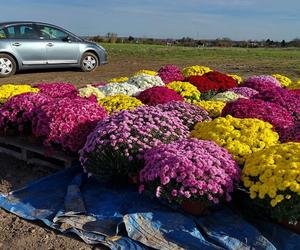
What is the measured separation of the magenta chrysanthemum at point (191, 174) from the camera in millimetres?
3973

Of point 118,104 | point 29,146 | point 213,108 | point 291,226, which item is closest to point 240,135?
point 291,226

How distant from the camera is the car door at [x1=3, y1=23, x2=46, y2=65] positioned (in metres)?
14.9

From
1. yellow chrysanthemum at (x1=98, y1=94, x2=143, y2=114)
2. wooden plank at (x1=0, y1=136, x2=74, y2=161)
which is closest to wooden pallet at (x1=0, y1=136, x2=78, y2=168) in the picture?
wooden plank at (x1=0, y1=136, x2=74, y2=161)

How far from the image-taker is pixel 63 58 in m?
16.0

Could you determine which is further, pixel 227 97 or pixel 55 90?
pixel 55 90

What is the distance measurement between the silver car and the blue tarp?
10.6 m

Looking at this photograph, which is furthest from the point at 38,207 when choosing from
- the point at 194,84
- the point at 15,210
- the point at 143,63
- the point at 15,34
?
the point at 143,63

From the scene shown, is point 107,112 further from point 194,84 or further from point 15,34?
point 15,34

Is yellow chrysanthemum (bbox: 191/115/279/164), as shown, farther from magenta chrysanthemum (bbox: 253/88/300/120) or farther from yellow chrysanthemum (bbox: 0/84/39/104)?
yellow chrysanthemum (bbox: 0/84/39/104)

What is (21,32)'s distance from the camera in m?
15.2

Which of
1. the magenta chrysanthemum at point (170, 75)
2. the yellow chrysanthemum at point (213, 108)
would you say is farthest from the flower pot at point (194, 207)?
the magenta chrysanthemum at point (170, 75)

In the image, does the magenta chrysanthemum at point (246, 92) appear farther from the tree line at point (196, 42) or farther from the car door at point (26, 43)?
the tree line at point (196, 42)

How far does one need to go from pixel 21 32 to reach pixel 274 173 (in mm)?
12716

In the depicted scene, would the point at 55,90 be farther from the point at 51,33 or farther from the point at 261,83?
the point at 51,33
